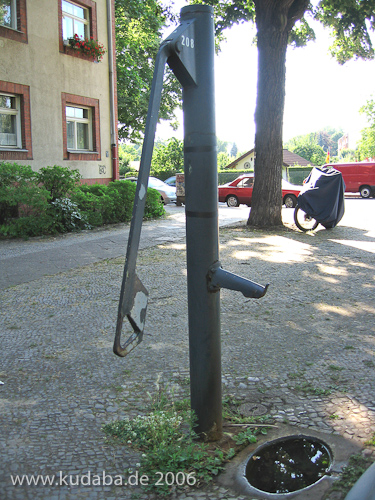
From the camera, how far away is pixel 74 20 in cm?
1625

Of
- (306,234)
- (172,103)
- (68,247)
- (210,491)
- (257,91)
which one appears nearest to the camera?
(210,491)

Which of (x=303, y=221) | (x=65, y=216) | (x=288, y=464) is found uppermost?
(x=65, y=216)

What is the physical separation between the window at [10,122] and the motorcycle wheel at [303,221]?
8.15 metres

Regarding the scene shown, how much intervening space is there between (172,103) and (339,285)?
3076 centimetres

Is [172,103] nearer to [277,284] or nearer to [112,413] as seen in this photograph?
[277,284]

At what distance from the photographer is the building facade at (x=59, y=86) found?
13938 millimetres

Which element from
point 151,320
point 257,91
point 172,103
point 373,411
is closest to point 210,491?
point 373,411

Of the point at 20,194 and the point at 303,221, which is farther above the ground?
the point at 20,194

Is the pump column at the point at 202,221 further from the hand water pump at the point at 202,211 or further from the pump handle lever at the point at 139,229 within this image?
the pump handle lever at the point at 139,229

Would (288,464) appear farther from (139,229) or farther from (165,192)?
(165,192)

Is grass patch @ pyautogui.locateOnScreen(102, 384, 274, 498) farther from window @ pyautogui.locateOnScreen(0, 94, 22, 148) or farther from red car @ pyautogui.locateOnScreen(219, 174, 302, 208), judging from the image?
red car @ pyautogui.locateOnScreen(219, 174, 302, 208)

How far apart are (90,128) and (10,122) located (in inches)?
138

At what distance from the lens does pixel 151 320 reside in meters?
5.03

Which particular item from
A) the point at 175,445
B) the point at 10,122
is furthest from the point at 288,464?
the point at 10,122
